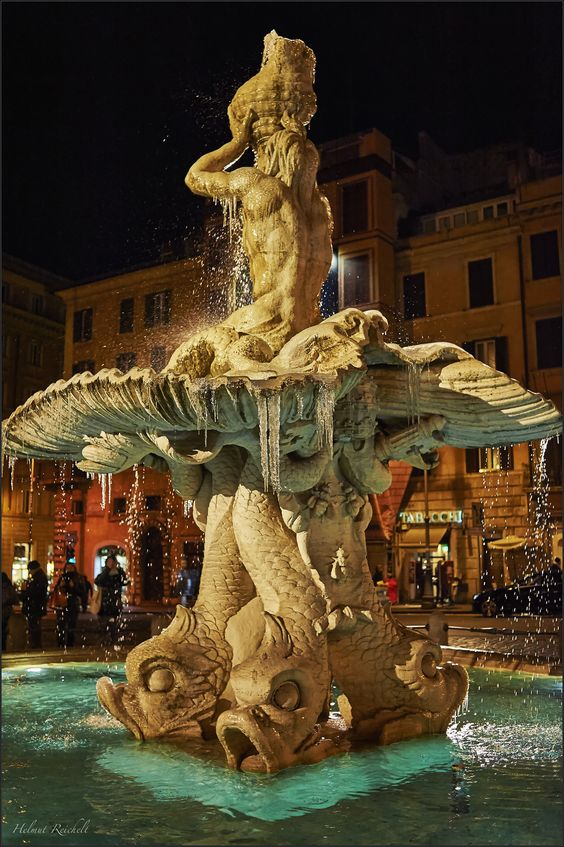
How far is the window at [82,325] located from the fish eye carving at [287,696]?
1213 inches

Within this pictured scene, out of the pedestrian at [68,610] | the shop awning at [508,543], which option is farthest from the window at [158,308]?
the pedestrian at [68,610]

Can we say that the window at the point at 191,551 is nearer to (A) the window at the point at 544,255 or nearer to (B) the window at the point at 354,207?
(B) the window at the point at 354,207

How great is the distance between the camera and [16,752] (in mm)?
4785

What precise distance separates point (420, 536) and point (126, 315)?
45.3ft

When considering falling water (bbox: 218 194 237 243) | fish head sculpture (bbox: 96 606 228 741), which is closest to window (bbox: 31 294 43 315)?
falling water (bbox: 218 194 237 243)

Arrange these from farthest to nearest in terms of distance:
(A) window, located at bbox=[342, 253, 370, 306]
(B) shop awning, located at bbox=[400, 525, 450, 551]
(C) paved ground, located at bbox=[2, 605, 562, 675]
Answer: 1. (A) window, located at bbox=[342, 253, 370, 306]
2. (B) shop awning, located at bbox=[400, 525, 450, 551]
3. (C) paved ground, located at bbox=[2, 605, 562, 675]

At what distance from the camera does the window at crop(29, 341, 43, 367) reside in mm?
38250

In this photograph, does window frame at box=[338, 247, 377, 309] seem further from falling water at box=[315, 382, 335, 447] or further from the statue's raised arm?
falling water at box=[315, 382, 335, 447]

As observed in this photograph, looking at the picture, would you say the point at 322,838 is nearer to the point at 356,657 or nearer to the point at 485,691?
the point at 356,657

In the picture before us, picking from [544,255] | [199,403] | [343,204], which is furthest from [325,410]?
[343,204]

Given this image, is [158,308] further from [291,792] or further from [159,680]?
[291,792]

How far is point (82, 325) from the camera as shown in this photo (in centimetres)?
3450

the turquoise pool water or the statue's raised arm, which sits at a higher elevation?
the statue's raised arm

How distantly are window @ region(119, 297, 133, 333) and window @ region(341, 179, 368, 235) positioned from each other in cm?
867
